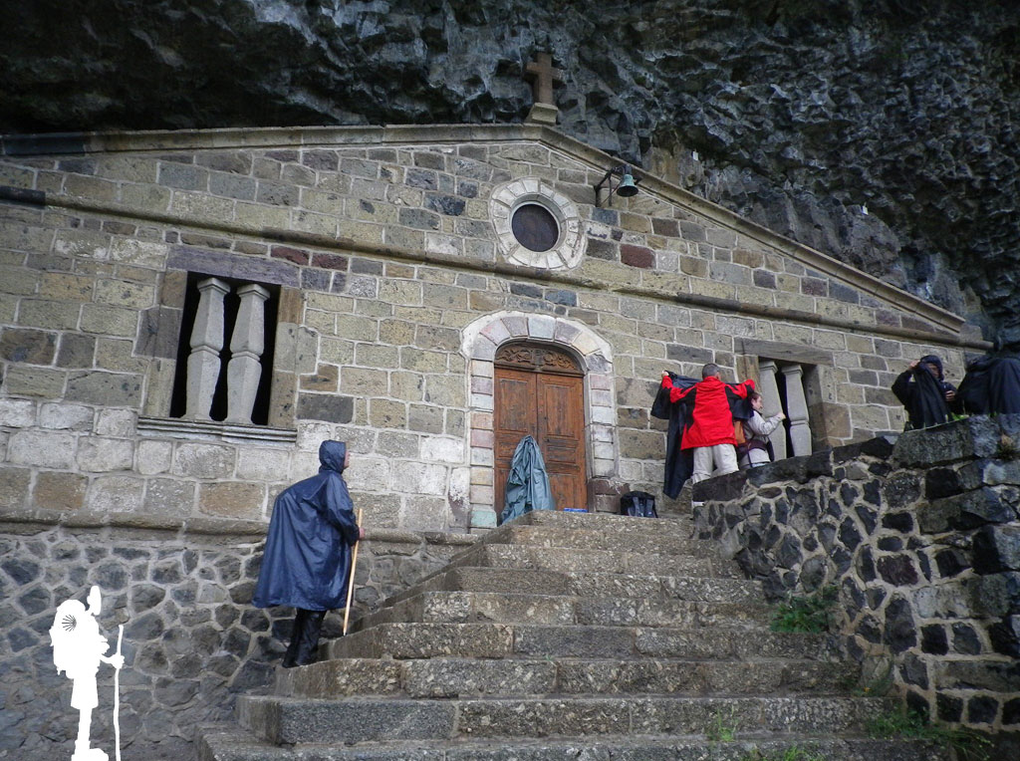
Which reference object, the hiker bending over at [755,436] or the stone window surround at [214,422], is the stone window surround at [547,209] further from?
the hiker bending over at [755,436]

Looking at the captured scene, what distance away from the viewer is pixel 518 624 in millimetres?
4781

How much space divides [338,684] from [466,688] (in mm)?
634

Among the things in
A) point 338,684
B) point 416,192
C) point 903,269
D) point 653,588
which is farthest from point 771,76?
point 338,684

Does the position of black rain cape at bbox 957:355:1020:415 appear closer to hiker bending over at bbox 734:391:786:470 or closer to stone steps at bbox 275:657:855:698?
hiker bending over at bbox 734:391:786:470

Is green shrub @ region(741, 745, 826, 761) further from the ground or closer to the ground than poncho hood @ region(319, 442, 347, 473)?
closer to the ground

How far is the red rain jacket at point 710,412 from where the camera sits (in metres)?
7.84

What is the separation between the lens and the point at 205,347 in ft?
24.8

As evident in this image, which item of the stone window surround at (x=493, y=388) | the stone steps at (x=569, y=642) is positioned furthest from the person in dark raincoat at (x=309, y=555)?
the stone window surround at (x=493, y=388)

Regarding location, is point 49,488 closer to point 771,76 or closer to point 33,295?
point 33,295

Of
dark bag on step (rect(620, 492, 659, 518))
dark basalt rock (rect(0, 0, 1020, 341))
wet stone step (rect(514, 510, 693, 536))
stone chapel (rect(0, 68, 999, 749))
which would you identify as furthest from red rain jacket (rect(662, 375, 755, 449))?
dark basalt rock (rect(0, 0, 1020, 341))

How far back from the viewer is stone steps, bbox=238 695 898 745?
380cm

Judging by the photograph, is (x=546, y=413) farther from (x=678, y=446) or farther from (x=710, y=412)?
(x=710, y=412)

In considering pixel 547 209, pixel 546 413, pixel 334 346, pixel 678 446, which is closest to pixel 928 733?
pixel 678 446

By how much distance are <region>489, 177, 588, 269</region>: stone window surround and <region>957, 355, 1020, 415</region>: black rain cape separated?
4014 millimetres
